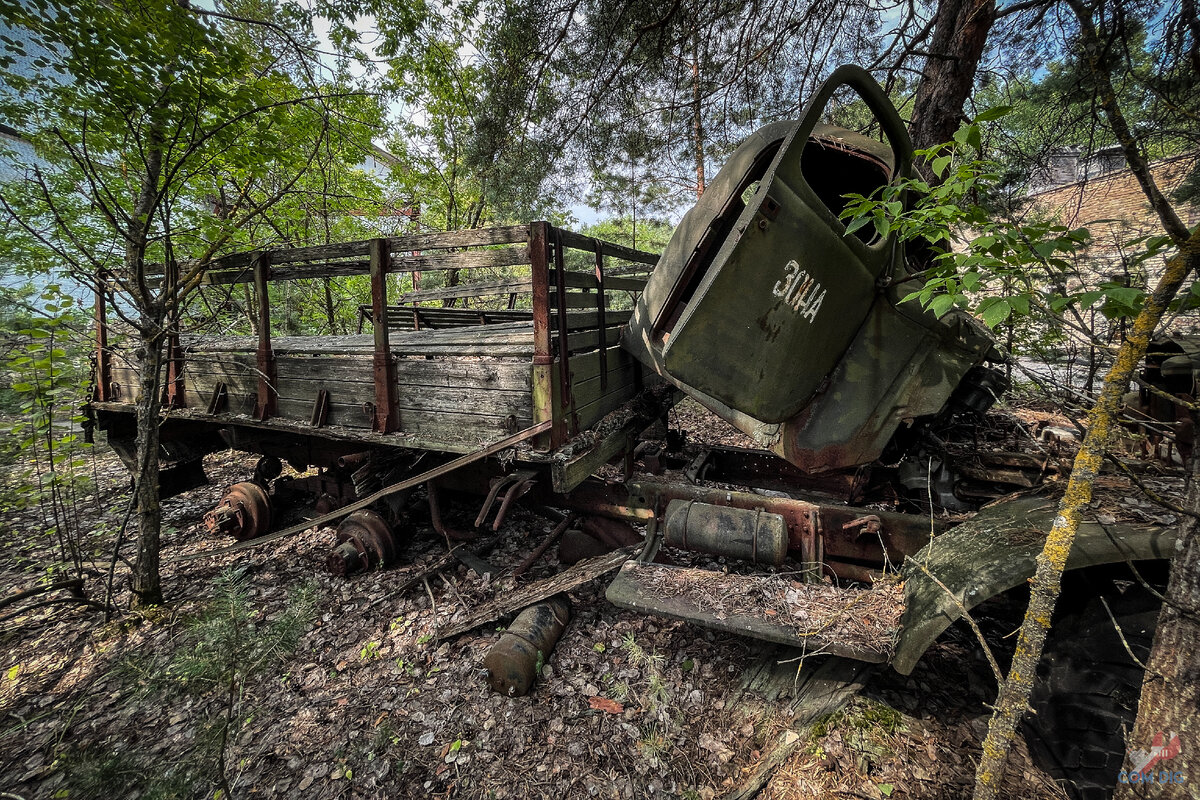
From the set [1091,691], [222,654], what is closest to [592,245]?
[222,654]

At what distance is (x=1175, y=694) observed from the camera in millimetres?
1367

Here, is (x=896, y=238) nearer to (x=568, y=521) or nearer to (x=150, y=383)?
(x=568, y=521)

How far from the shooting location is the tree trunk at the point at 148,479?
3223mm

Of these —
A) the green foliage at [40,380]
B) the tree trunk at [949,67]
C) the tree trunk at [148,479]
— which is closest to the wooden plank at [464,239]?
the tree trunk at [148,479]

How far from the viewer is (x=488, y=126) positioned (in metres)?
6.48

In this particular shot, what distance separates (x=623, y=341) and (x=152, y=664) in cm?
398

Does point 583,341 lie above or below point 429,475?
above

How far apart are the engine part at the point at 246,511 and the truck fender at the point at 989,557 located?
17.5 ft

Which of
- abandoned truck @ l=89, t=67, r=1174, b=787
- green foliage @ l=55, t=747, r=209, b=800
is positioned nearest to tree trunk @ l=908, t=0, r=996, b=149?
abandoned truck @ l=89, t=67, r=1174, b=787

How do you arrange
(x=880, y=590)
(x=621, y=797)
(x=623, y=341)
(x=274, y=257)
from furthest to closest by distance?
(x=623, y=341)
(x=274, y=257)
(x=880, y=590)
(x=621, y=797)

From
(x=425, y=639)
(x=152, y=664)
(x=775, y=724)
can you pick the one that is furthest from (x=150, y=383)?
(x=775, y=724)

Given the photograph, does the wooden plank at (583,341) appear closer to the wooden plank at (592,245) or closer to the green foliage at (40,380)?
the wooden plank at (592,245)

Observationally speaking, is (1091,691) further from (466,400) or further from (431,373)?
(431,373)

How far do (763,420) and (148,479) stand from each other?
440 centimetres
